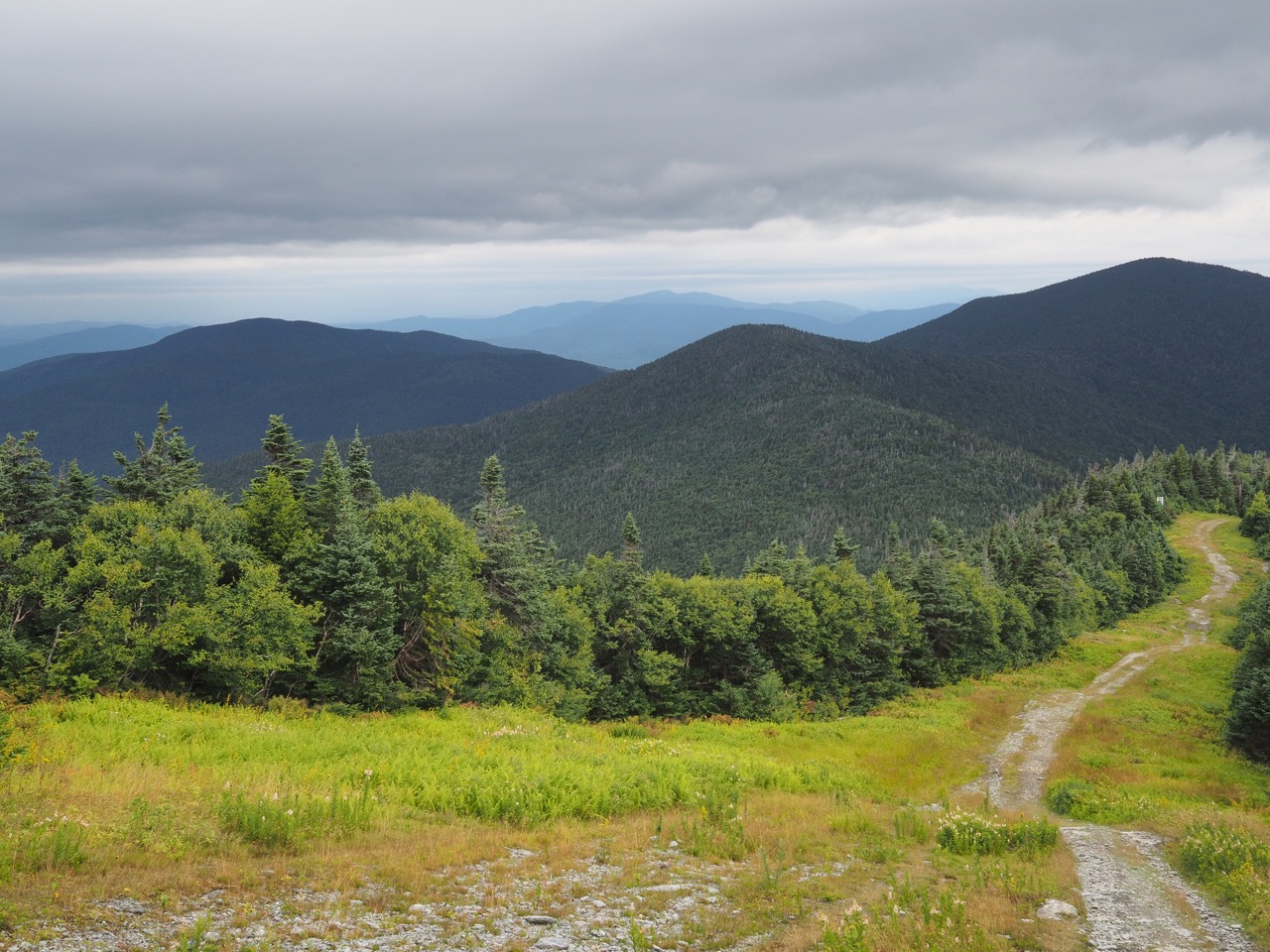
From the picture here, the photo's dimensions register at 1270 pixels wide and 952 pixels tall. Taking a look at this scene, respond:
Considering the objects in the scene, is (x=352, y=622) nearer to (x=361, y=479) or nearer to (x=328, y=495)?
(x=328, y=495)

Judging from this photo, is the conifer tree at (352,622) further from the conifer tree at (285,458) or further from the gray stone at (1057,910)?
the gray stone at (1057,910)

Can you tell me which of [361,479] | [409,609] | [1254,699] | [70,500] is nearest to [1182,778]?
[1254,699]

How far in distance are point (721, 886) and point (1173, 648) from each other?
64427 millimetres

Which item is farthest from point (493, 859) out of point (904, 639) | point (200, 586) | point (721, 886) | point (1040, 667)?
point (1040, 667)

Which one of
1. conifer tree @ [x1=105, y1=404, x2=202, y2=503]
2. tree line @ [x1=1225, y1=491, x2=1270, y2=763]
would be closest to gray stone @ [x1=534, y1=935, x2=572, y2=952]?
conifer tree @ [x1=105, y1=404, x2=202, y2=503]

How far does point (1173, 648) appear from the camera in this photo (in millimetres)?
59375

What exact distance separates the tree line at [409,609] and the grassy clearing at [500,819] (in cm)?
290

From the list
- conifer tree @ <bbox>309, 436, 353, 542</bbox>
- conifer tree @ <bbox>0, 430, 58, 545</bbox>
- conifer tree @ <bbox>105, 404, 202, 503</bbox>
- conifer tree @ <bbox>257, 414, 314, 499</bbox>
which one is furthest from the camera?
conifer tree @ <bbox>257, 414, 314, 499</bbox>

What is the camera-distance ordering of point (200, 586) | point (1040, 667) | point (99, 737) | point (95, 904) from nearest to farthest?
point (95, 904) → point (99, 737) → point (200, 586) → point (1040, 667)

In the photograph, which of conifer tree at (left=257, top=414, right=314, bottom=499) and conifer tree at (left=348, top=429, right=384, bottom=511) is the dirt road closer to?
conifer tree at (left=348, top=429, right=384, bottom=511)

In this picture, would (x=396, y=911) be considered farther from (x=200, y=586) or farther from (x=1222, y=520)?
(x=1222, y=520)

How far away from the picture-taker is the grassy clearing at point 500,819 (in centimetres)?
1081

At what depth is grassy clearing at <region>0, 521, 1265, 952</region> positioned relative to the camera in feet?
35.5

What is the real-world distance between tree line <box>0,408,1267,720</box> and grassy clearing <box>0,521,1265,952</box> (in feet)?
9.51
